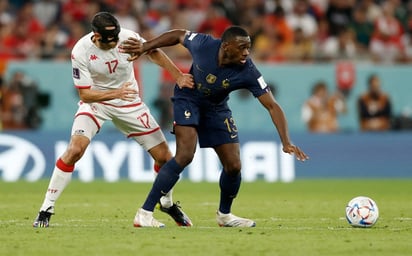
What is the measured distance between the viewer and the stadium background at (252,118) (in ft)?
65.4

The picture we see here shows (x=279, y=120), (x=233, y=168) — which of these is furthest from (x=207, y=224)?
(x=279, y=120)

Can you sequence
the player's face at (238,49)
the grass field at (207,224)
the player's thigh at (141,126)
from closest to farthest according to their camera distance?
the grass field at (207,224)
the player's face at (238,49)
the player's thigh at (141,126)

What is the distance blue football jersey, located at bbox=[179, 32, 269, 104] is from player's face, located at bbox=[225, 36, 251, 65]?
169 millimetres

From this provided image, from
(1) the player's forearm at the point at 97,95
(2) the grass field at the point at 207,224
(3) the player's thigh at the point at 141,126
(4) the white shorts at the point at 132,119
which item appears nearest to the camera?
(2) the grass field at the point at 207,224

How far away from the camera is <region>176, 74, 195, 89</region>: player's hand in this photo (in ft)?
36.1

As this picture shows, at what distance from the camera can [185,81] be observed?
1102cm

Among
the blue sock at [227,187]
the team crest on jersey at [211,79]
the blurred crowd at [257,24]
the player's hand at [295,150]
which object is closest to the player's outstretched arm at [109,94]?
the team crest on jersey at [211,79]

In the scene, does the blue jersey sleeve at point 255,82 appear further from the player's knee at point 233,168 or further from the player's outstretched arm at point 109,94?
the player's outstretched arm at point 109,94

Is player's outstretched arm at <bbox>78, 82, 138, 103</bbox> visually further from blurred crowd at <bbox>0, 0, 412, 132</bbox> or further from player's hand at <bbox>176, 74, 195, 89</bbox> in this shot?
blurred crowd at <bbox>0, 0, 412, 132</bbox>

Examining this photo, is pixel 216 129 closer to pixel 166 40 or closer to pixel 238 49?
pixel 238 49

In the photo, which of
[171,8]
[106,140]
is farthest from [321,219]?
[171,8]

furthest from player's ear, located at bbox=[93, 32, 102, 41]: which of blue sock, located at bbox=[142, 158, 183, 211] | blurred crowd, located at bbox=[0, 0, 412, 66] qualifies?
blurred crowd, located at bbox=[0, 0, 412, 66]

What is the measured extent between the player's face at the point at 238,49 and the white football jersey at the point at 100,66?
131 centimetres

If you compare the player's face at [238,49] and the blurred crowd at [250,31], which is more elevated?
the blurred crowd at [250,31]
